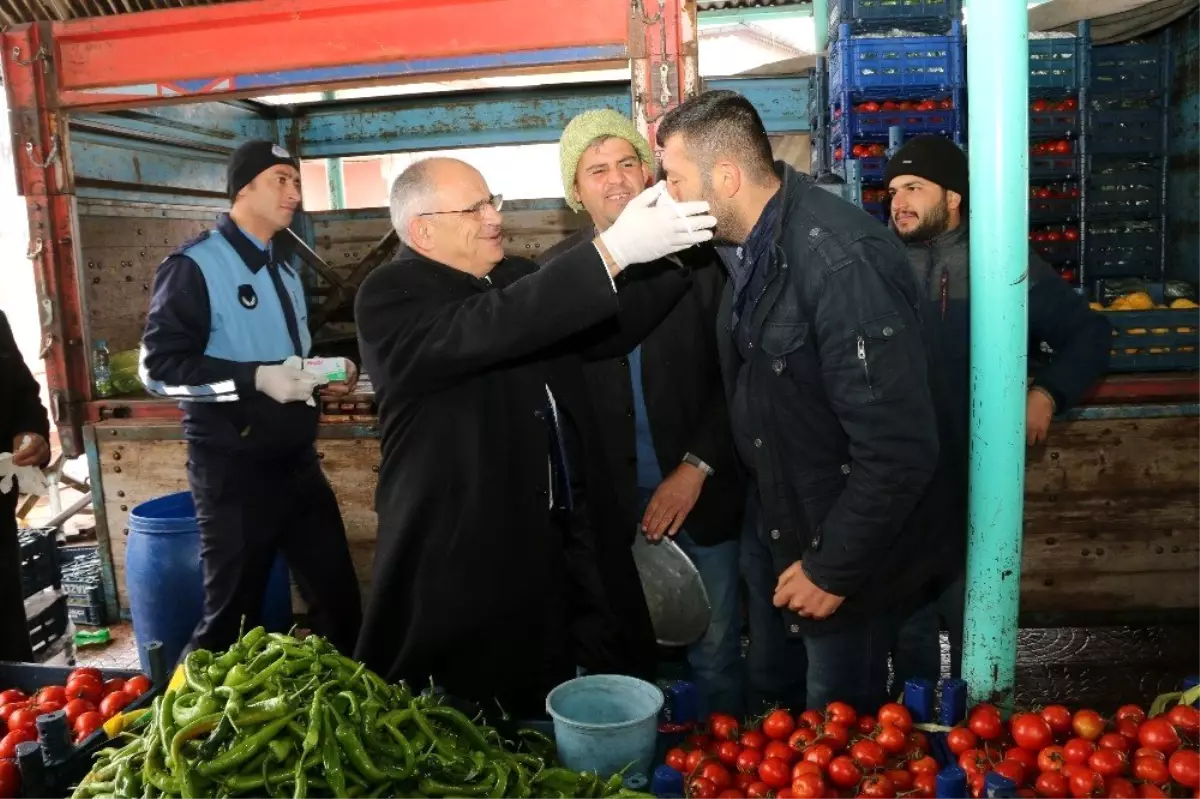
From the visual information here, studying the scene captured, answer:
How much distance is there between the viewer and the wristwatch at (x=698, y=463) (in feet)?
9.37

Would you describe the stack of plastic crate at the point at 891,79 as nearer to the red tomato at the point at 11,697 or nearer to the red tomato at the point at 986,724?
the red tomato at the point at 986,724

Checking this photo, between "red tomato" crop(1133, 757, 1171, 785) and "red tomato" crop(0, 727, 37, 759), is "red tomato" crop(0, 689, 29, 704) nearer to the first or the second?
"red tomato" crop(0, 727, 37, 759)

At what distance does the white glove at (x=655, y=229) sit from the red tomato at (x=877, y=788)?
4.04ft

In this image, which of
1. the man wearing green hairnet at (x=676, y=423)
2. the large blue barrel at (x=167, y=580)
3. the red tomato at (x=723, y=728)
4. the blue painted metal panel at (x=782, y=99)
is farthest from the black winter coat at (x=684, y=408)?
the blue painted metal panel at (x=782, y=99)

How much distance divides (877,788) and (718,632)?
1.18 metres

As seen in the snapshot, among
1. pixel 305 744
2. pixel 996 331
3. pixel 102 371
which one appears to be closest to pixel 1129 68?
pixel 996 331

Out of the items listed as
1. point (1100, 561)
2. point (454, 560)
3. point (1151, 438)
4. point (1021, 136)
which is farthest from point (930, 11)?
point (454, 560)

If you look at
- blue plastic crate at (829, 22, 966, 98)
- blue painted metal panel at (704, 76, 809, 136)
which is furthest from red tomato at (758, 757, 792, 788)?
blue painted metal panel at (704, 76, 809, 136)

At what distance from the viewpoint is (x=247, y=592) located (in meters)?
3.49

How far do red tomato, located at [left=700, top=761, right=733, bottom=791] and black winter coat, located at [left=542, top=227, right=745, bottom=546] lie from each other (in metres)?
0.94

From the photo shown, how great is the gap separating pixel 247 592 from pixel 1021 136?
314 centimetres

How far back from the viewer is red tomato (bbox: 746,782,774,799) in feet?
6.20

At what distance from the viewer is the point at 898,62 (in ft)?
21.2

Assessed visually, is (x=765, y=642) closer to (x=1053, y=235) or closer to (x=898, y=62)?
(x=898, y=62)
